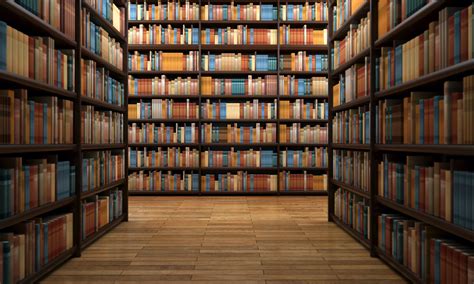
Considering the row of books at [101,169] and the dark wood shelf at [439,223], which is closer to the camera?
the dark wood shelf at [439,223]

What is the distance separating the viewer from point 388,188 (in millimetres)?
2994

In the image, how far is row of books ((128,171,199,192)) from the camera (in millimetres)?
6887

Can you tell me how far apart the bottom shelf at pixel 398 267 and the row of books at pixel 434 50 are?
1.09m

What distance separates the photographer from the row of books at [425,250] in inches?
80.8

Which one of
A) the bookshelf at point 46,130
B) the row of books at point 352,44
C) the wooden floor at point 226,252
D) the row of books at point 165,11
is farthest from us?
the row of books at point 165,11

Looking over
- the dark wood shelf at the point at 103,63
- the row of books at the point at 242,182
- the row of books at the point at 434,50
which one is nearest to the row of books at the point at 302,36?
the row of books at the point at 242,182

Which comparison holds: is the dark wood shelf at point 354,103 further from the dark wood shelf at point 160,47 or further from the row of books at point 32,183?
the dark wood shelf at point 160,47

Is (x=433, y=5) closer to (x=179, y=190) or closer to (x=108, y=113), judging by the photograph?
(x=108, y=113)

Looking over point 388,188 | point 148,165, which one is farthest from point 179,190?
point 388,188

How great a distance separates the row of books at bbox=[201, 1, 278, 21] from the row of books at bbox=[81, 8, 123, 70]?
2.55m

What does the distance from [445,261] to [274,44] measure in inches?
208

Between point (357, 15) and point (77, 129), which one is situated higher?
point (357, 15)

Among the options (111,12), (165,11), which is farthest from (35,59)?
(165,11)

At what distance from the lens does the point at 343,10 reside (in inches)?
169
